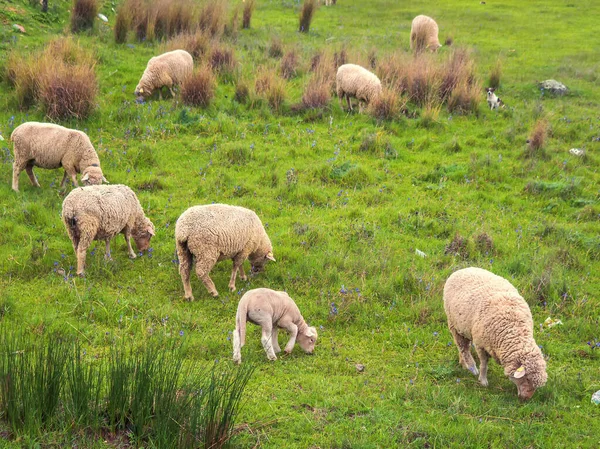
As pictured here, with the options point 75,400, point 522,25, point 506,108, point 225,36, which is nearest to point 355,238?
point 75,400

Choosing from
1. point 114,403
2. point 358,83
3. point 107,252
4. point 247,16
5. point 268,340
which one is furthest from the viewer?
point 247,16

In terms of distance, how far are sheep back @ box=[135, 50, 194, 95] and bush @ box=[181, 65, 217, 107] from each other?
0.32m

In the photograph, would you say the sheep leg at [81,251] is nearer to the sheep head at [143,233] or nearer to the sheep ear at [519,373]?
the sheep head at [143,233]

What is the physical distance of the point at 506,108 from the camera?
15.4 m

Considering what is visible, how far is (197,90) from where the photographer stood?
46.4 ft

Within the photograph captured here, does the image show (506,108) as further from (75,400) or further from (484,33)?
(75,400)

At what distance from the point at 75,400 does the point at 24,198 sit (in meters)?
6.23

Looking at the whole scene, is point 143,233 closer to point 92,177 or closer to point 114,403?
point 92,177

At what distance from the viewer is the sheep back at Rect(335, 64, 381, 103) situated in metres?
14.7

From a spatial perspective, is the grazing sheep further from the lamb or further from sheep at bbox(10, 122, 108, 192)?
sheep at bbox(10, 122, 108, 192)

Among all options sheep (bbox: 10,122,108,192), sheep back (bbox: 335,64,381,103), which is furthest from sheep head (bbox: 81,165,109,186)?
sheep back (bbox: 335,64,381,103)

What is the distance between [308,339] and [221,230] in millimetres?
1918

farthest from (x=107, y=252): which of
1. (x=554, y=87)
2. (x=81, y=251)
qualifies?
(x=554, y=87)

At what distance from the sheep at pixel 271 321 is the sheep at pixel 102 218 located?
8.45 feet
